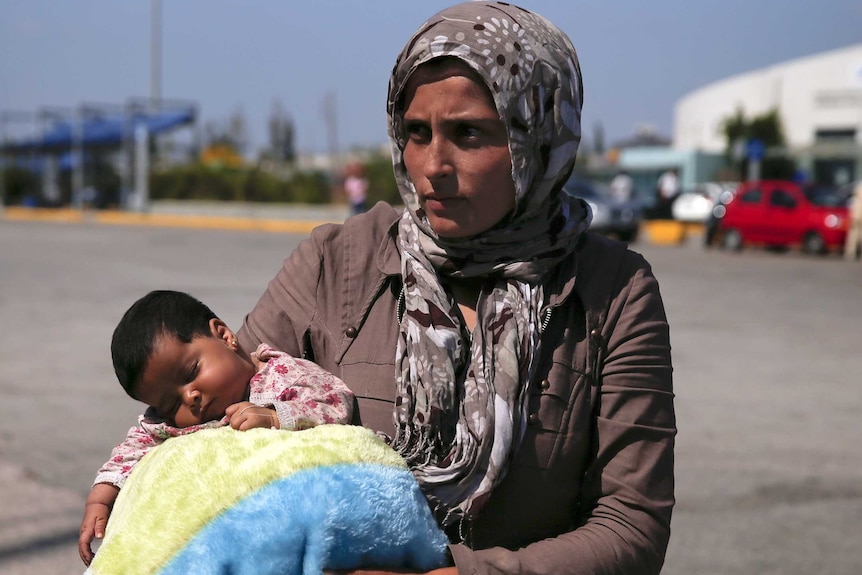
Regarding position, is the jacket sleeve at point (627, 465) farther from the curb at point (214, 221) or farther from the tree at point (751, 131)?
the tree at point (751, 131)

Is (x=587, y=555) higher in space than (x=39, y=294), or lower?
higher

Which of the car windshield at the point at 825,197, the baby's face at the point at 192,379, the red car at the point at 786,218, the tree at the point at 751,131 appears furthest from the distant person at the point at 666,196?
the baby's face at the point at 192,379

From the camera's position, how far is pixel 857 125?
2168 inches

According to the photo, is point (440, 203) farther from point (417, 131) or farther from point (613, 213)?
point (613, 213)

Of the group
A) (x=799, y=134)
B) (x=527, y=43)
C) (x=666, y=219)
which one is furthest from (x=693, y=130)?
(x=527, y=43)

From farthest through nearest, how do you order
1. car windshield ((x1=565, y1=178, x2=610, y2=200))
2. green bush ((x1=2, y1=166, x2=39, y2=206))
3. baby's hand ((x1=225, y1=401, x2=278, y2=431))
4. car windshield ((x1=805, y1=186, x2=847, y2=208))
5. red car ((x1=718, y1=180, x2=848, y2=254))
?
1. green bush ((x1=2, y1=166, x2=39, y2=206))
2. car windshield ((x1=565, y1=178, x2=610, y2=200))
3. car windshield ((x1=805, y1=186, x2=847, y2=208))
4. red car ((x1=718, y1=180, x2=848, y2=254))
5. baby's hand ((x1=225, y1=401, x2=278, y2=431))

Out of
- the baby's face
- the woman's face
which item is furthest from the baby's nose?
the woman's face

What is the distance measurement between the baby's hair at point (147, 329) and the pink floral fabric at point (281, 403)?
0.11 meters

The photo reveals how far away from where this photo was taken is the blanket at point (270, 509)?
1847mm

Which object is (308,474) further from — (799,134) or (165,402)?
(799,134)

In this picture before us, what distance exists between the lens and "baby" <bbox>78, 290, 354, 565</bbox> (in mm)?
2172

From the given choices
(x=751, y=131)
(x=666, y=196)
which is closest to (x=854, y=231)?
(x=666, y=196)

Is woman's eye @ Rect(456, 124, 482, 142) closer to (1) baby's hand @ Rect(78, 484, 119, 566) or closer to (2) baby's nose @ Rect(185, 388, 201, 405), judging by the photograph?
(2) baby's nose @ Rect(185, 388, 201, 405)

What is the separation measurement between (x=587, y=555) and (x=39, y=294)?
43.4 ft
